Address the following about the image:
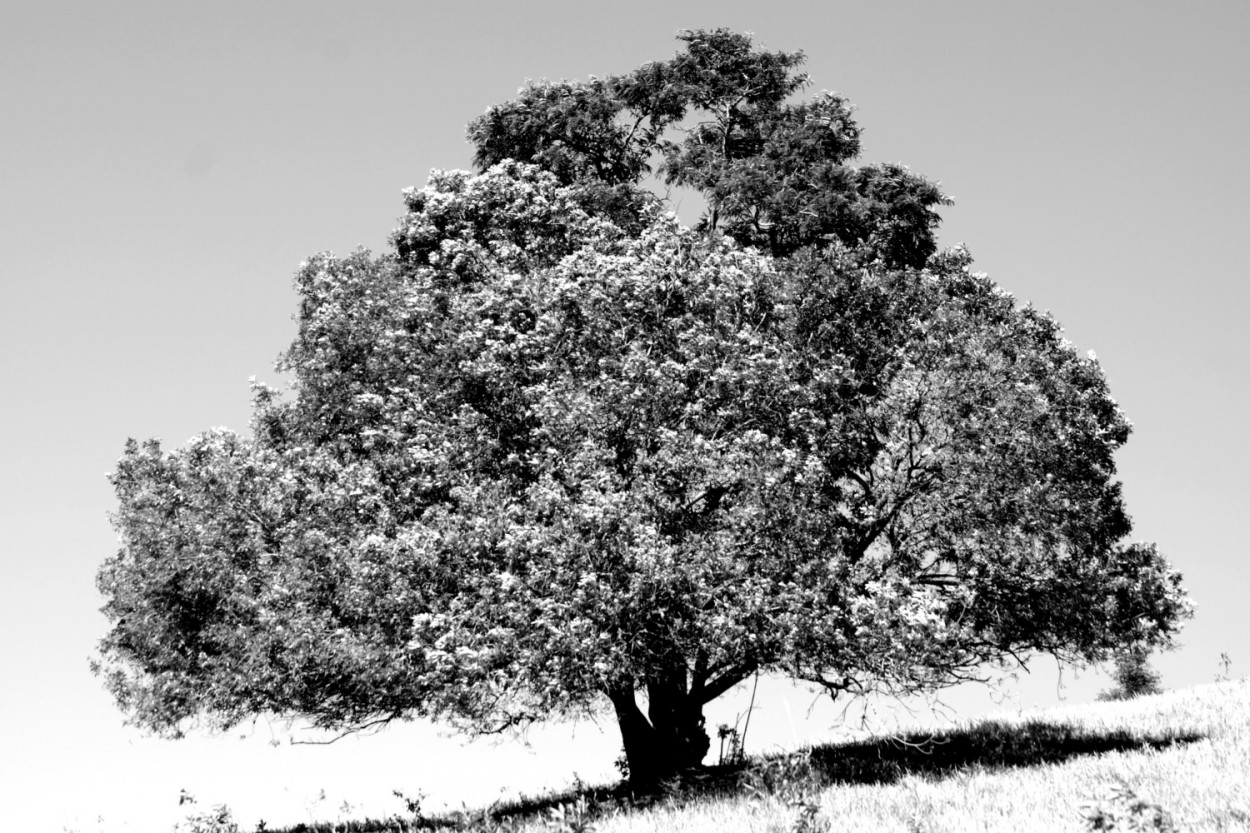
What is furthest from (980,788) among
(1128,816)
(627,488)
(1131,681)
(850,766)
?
(1131,681)

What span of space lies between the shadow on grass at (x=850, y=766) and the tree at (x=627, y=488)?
1.75 m

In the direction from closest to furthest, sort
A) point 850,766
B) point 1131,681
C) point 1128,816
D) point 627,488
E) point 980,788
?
point 1128,816, point 980,788, point 627,488, point 850,766, point 1131,681

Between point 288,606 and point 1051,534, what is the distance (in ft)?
49.2

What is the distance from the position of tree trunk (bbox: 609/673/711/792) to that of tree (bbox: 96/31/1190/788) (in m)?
0.08

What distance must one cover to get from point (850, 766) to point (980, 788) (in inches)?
198

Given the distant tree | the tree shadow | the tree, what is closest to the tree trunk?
the tree

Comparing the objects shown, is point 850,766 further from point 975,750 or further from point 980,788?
point 980,788

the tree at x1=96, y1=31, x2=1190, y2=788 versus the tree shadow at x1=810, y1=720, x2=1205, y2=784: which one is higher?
the tree at x1=96, y1=31, x2=1190, y2=788

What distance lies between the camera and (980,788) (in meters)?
18.0

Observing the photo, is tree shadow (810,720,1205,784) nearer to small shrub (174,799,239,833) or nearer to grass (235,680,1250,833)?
grass (235,680,1250,833)

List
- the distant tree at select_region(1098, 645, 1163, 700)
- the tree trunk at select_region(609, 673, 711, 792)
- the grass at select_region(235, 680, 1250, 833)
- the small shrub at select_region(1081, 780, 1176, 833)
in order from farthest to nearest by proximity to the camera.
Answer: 1. the distant tree at select_region(1098, 645, 1163, 700)
2. the tree trunk at select_region(609, 673, 711, 792)
3. the grass at select_region(235, 680, 1250, 833)
4. the small shrub at select_region(1081, 780, 1176, 833)

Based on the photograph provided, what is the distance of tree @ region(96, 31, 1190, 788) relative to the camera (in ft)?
64.7

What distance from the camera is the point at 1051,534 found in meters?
21.5

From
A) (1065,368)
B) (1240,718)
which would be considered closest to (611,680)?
(1065,368)
